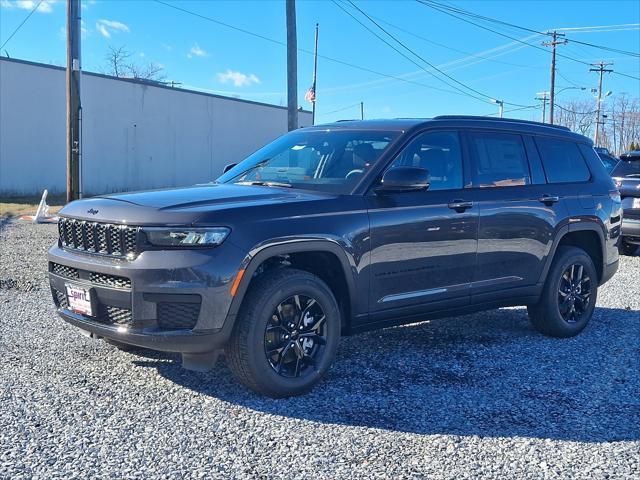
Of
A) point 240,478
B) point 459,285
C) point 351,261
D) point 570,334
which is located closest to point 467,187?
point 459,285

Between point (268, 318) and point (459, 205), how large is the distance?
188cm

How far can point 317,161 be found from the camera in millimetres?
5238

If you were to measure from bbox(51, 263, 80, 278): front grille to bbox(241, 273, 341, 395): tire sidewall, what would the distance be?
49.9 inches

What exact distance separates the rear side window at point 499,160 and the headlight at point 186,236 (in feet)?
8.00

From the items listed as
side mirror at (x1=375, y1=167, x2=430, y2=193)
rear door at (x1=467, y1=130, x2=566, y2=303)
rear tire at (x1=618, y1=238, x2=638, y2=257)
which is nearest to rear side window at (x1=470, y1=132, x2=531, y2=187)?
rear door at (x1=467, y1=130, x2=566, y2=303)

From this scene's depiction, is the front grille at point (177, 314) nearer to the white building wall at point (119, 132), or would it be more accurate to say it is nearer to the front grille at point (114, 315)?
the front grille at point (114, 315)

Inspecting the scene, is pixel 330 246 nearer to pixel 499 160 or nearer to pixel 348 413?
pixel 348 413

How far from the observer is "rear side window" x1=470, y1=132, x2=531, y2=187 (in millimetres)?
5566

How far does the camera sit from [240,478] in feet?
10.8

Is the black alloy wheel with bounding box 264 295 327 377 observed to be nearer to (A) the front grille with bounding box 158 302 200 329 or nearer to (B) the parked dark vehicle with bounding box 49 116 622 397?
(B) the parked dark vehicle with bounding box 49 116 622 397

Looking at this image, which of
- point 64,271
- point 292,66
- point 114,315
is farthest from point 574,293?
point 292,66

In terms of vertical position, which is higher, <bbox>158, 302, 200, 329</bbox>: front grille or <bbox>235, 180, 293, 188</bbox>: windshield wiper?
<bbox>235, 180, 293, 188</bbox>: windshield wiper

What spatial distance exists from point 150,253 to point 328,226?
3.81ft

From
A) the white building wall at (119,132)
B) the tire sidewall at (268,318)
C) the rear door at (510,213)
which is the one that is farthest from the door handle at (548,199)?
the white building wall at (119,132)
